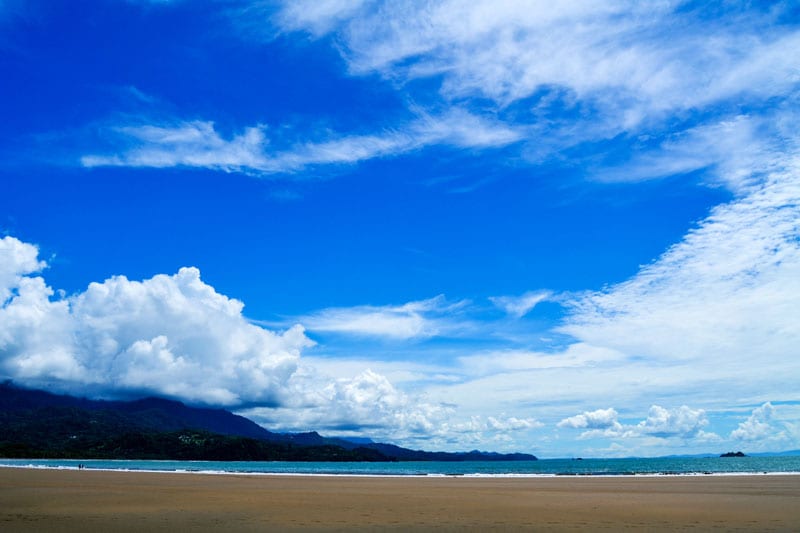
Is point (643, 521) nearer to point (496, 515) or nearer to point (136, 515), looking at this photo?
point (496, 515)

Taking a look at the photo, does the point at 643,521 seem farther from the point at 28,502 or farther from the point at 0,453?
the point at 0,453

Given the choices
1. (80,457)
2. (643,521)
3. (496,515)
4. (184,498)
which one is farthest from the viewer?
(80,457)

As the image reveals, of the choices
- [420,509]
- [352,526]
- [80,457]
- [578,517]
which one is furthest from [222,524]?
[80,457]

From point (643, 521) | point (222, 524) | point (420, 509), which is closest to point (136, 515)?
point (222, 524)

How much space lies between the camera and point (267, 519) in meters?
20.1

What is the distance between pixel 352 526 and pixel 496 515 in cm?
646

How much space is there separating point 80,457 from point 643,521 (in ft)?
739

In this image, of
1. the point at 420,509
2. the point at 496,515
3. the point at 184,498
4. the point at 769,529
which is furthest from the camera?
the point at 184,498

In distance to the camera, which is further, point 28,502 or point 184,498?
point 184,498

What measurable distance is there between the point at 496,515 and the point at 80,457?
221123 millimetres

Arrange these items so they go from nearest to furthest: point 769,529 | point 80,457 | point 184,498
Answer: point 769,529, point 184,498, point 80,457

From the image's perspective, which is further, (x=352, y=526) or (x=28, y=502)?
(x=28, y=502)

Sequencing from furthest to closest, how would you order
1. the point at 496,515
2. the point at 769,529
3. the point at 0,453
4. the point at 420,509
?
the point at 0,453, the point at 420,509, the point at 496,515, the point at 769,529

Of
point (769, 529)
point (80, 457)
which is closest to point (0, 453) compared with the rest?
point (80, 457)
